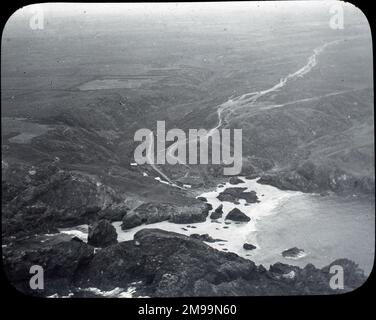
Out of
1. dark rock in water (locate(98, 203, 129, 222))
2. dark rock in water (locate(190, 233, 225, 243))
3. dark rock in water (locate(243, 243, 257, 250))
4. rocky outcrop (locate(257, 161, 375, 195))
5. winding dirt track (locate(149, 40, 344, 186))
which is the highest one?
winding dirt track (locate(149, 40, 344, 186))

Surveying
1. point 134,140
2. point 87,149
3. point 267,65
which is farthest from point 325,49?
point 87,149

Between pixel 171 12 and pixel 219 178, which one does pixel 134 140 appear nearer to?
pixel 219 178

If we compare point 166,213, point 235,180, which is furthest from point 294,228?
point 166,213

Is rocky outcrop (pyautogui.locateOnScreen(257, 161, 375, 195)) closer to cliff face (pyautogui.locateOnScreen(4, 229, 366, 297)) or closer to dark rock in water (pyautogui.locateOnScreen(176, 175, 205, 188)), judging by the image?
dark rock in water (pyautogui.locateOnScreen(176, 175, 205, 188))

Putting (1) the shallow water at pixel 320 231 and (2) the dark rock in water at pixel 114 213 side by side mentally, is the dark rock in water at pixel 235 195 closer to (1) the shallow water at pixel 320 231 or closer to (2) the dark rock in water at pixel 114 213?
(1) the shallow water at pixel 320 231

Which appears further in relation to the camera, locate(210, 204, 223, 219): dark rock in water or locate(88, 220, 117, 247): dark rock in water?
locate(210, 204, 223, 219): dark rock in water

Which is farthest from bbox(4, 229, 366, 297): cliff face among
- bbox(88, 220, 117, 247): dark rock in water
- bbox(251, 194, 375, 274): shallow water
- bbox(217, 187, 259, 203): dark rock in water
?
bbox(217, 187, 259, 203): dark rock in water

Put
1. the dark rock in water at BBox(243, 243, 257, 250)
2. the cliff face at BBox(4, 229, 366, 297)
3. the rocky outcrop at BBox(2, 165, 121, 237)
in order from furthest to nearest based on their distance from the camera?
1. the dark rock in water at BBox(243, 243, 257, 250)
2. the rocky outcrop at BBox(2, 165, 121, 237)
3. the cliff face at BBox(4, 229, 366, 297)
